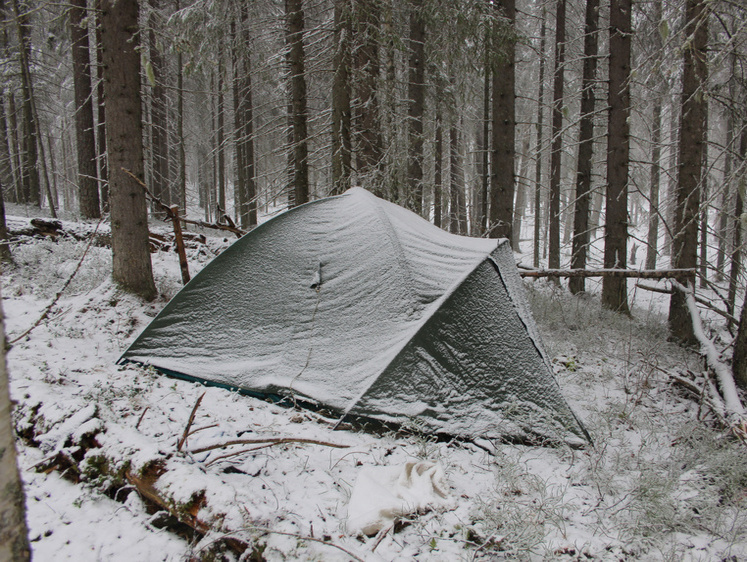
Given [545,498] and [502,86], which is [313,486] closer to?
[545,498]

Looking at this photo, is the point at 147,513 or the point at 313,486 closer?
the point at 147,513

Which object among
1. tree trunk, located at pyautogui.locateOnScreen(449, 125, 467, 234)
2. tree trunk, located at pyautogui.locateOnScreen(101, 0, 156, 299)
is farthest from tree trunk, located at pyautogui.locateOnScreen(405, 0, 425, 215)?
tree trunk, located at pyautogui.locateOnScreen(101, 0, 156, 299)

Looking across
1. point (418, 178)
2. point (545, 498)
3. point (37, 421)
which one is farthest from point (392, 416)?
point (418, 178)

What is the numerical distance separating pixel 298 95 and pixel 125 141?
4.08 meters

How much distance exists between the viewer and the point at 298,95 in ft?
27.5

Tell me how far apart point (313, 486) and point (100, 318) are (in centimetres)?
371

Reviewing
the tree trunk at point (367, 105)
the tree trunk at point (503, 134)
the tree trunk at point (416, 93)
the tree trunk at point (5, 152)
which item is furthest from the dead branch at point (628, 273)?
the tree trunk at point (5, 152)

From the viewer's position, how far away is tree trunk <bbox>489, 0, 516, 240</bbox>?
7590 mm

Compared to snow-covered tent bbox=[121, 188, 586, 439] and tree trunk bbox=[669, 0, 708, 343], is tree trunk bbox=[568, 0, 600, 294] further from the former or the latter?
snow-covered tent bbox=[121, 188, 586, 439]

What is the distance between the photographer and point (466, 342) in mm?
3527

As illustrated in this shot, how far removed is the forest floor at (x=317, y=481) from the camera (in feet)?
7.22

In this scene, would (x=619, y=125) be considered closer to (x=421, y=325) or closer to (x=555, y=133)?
(x=555, y=133)

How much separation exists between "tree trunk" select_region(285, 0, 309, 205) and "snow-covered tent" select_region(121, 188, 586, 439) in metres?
4.17

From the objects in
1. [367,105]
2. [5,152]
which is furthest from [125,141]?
[5,152]
